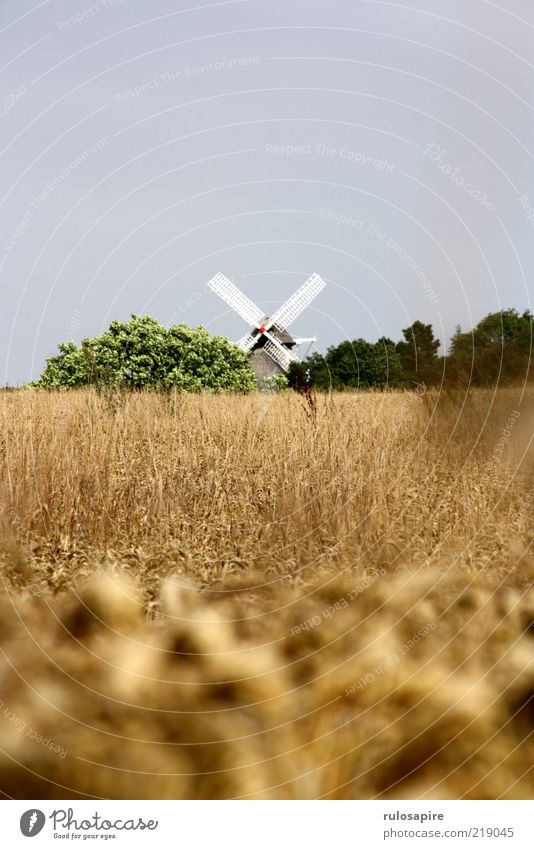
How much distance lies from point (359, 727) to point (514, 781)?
77 cm

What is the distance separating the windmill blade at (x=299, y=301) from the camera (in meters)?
24.4

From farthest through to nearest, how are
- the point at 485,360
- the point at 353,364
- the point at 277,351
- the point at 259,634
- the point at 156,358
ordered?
the point at 277,351
the point at 353,364
the point at 156,358
the point at 485,360
the point at 259,634

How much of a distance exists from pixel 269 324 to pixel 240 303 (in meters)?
1.06

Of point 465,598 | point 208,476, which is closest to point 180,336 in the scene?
point 208,476

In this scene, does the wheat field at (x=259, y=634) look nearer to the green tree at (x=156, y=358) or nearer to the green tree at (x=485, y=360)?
the green tree at (x=485, y=360)

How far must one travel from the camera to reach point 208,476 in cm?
510

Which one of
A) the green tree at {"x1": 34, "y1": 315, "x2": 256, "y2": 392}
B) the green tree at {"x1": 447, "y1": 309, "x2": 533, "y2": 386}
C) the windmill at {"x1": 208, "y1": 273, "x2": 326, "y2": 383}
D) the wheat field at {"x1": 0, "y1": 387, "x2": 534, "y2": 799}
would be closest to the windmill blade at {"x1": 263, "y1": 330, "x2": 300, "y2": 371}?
the windmill at {"x1": 208, "y1": 273, "x2": 326, "y2": 383}

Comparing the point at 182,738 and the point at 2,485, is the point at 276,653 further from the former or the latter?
the point at 2,485

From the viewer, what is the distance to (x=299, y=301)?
24.5 metres

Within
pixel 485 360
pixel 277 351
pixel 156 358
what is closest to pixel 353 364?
pixel 277 351

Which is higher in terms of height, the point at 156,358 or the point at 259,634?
the point at 156,358

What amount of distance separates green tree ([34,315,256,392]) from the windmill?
21.0ft

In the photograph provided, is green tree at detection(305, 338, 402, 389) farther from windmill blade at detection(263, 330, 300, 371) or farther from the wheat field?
the wheat field

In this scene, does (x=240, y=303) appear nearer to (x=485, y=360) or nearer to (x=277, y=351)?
(x=277, y=351)
